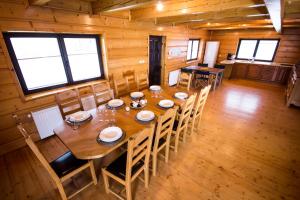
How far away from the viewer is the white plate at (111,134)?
1.51 meters

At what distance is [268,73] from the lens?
6.17 metres

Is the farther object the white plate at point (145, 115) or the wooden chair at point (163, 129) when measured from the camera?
the white plate at point (145, 115)

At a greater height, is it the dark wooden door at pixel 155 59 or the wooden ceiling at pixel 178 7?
the wooden ceiling at pixel 178 7

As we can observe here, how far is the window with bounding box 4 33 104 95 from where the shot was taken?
228cm

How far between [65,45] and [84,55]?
44cm

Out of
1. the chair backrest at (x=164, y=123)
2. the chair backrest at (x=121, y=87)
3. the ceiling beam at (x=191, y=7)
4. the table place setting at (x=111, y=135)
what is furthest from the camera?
the chair backrest at (x=121, y=87)

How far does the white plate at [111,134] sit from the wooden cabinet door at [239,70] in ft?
23.3

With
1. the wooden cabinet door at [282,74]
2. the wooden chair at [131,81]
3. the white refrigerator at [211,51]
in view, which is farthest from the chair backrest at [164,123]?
the wooden cabinet door at [282,74]

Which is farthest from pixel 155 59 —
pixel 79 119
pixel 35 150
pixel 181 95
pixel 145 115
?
pixel 35 150

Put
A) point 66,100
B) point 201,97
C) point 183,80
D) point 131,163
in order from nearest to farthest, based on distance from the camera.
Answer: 1. point 131,163
2. point 66,100
3. point 201,97
4. point 183,80

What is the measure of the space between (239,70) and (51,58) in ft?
24.3

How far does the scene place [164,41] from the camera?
4.68m

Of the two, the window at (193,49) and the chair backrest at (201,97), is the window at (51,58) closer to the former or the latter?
→ the chair backrest at (201,97)

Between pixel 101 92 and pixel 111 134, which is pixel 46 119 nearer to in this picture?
pixel 101 92
